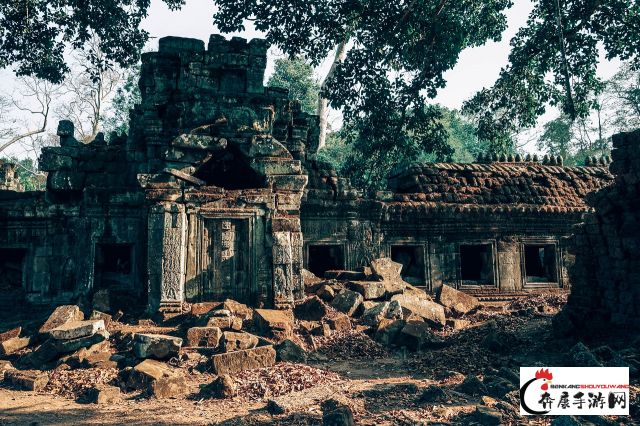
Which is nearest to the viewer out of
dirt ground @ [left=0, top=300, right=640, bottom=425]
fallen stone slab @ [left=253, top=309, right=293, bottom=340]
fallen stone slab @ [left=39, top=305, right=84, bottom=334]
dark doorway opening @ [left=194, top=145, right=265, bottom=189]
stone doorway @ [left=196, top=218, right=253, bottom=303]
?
dirt ground @ [left=0, top=300, right=640, bottom=425]

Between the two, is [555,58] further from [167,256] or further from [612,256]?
[167,256]

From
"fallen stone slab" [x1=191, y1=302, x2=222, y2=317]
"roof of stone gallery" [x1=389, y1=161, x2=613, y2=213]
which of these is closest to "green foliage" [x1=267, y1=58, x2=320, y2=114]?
"roof of stone gallery" [x1=389, y1=161, x2=613, y2=213]

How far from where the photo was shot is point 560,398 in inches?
200

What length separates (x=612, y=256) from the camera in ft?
27.7

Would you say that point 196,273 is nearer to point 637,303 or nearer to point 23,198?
point 23,198

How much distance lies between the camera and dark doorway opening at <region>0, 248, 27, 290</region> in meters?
12.1

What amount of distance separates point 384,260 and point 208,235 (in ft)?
14.2

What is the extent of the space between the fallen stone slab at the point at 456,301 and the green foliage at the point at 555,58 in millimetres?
4854

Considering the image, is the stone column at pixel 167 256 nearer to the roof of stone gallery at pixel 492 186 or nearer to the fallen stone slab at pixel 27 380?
the fallen stone slab at pixel 27 380

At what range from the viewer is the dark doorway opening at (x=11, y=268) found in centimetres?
1208

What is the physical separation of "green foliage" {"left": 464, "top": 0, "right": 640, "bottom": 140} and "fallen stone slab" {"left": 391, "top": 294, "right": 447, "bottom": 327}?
5171 mm

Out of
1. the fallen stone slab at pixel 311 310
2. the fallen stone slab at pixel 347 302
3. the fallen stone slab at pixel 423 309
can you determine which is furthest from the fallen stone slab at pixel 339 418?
the fallen stone slab at pixel 423 309

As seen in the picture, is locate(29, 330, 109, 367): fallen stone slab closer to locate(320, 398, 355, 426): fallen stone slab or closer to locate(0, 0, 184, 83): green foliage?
locate(320, 398, 355, 426): fallen stone slab

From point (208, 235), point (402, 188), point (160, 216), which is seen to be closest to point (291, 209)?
point (208, 235)
